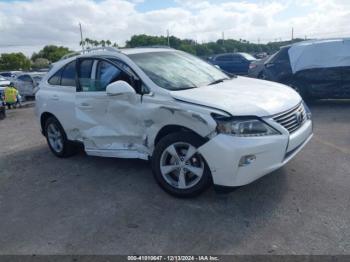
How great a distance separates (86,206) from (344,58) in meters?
7.87

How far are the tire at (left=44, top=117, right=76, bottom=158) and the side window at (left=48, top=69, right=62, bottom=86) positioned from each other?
1.95ft

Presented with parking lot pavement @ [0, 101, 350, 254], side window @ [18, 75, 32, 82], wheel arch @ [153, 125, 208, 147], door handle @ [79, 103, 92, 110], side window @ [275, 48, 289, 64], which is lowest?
parking lot pavement @ [0, 101, 350, 254]

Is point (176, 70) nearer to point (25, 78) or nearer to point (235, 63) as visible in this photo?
point (25, 78)

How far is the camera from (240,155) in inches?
139

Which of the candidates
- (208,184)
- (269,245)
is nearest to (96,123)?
(208,184)

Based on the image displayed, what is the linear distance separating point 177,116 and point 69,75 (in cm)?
244

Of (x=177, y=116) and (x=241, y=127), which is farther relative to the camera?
(x=177, y=116)

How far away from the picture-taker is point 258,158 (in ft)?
11.8

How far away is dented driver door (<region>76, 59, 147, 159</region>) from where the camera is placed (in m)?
4.53

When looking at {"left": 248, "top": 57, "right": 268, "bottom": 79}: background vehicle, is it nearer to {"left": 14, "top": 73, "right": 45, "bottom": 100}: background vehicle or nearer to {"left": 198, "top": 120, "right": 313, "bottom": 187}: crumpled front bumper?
{"left": 198, "top": 120, "right": 313, "bottom": 187}: crumpled front bumper

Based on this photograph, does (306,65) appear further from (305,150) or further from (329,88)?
(305,150)

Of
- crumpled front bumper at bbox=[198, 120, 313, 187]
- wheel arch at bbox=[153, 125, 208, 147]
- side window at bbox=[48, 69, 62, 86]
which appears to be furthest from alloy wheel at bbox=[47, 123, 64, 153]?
crumpled front bumper at bbox=[198, 120, 313, 187]

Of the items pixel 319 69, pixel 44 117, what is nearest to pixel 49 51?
pixel 319 69

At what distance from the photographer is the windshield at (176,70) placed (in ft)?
14.4
